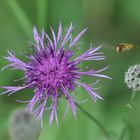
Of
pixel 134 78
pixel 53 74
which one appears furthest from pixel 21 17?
pixel 134 78

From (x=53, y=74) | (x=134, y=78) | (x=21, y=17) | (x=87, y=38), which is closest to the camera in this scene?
(x=134, y=78)

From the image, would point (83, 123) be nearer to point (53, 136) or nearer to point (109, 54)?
point (53, 136)

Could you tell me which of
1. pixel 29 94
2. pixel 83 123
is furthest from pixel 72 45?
pixel 29 94

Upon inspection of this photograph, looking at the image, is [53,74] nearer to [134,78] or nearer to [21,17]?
[134,78]

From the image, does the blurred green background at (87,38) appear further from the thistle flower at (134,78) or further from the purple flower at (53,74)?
Answer: the thistle flower at (134,78)

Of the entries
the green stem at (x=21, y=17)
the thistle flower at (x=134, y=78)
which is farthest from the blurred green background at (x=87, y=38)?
the thistle flower at (x=134, y=78)

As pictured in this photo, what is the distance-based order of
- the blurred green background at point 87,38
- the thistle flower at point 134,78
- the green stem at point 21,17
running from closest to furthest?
the thistle flower at point 134,78
the blurred green background at point 87,38
the green stem at point 21,17

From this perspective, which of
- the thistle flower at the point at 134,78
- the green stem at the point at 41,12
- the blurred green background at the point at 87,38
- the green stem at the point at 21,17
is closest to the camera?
the thistle flower at the point at 134,78

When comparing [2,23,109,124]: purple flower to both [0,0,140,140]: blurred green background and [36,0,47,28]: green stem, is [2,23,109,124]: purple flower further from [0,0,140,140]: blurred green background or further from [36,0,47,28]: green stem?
[36,0,47,28]: green stem
